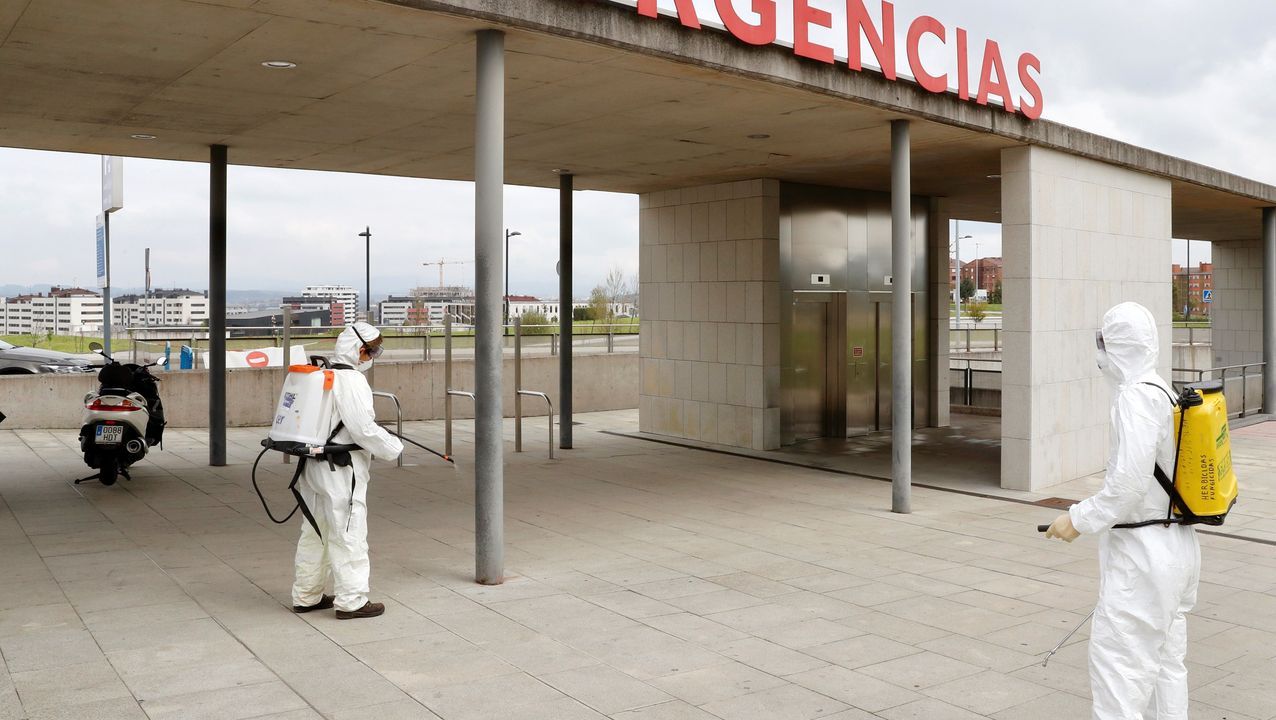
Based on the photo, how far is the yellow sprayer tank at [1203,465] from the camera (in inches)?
150

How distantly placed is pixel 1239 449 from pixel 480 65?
39.0ft

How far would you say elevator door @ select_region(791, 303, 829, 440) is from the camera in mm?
14156

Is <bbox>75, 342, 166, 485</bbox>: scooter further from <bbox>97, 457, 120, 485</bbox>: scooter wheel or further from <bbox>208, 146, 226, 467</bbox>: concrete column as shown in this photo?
<bbox>208, 146, 226, 467</bbox>: concrete column

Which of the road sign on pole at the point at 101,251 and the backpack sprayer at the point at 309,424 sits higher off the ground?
the road sign on pole at the point at 101,251

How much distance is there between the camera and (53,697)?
4.51m

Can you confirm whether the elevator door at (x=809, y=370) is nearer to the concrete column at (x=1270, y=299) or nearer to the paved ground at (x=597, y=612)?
the paved ground at (x=597, y=612)

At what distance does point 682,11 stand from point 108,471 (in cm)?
722

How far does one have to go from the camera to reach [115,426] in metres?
10.2

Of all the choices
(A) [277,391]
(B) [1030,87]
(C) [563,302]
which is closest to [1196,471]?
(B) [1030,87]

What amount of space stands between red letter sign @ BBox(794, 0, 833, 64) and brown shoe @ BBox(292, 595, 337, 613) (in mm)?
4996

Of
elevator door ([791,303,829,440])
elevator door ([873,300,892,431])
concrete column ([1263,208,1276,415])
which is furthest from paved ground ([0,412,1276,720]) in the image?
concrete column ([1263,208,1276,415])

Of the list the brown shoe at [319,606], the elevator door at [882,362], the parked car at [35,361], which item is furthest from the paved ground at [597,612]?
the parked car at [35,361]

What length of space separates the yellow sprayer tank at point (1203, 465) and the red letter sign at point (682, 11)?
4.18 metres

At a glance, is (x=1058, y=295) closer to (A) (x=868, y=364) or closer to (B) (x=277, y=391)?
(A) (x=868, y=364)
